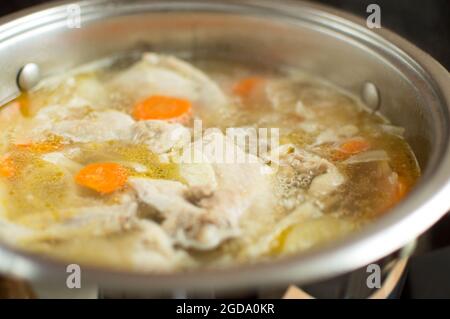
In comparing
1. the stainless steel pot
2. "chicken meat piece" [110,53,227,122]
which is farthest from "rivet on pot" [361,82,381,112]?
"chicken meat piece" [110,53,227,122]

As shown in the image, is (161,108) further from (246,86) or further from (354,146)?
(354,146)

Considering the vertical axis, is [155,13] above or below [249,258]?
above

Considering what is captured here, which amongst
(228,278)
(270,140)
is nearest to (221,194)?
(270,140)

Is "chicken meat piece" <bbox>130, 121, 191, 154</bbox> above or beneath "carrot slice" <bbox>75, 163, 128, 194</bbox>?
above

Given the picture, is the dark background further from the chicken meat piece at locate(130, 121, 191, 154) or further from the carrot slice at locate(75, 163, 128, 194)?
the carrot slice at locate(75, 163, 128, 194)

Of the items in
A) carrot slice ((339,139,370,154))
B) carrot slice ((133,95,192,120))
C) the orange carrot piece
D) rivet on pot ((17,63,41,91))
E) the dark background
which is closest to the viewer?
the orange carrot piece

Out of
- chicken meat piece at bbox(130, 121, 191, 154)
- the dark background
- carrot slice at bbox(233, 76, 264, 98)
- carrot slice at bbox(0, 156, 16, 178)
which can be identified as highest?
the dark background

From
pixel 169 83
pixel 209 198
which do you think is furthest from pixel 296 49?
pixel 209 198
